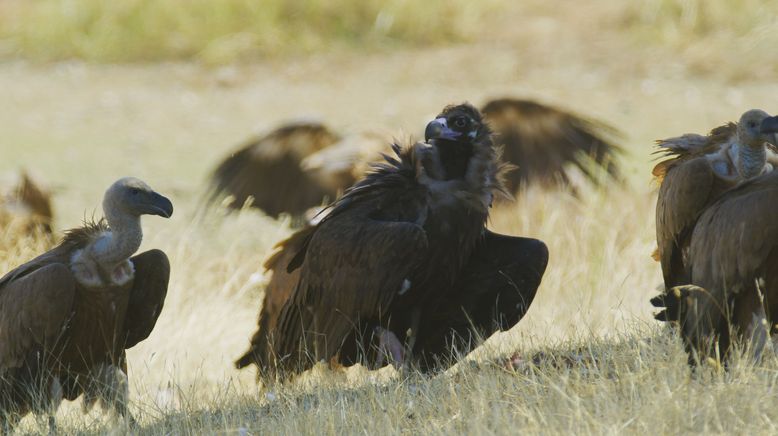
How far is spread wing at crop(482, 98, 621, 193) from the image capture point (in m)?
9.03

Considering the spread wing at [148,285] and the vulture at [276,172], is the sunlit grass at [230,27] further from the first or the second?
the spread wing at [148,285]

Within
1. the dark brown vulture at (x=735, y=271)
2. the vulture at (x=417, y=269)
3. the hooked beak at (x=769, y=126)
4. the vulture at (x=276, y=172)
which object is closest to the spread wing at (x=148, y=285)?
the vulture at (x=417, y=269)

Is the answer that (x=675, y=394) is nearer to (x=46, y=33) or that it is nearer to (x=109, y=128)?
(x=109, y=128)

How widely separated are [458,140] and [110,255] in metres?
1.58

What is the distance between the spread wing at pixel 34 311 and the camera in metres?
5.57

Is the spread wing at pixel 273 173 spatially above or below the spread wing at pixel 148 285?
above

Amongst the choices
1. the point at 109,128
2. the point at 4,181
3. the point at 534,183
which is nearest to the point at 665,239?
the point at 534,183

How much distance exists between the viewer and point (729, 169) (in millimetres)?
5473

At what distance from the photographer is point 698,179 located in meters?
5.35

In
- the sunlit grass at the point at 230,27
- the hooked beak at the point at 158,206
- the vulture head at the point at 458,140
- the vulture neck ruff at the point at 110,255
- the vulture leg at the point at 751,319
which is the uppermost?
the sunlit grass at the point at 230,27

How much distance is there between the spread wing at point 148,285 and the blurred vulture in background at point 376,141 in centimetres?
301

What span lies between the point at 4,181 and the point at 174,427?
4607 millimetres

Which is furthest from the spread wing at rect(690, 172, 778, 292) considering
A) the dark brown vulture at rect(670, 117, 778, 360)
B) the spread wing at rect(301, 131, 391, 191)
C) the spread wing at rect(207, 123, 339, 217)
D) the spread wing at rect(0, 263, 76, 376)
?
the spread wing at rect(207, 123, 339, 217)

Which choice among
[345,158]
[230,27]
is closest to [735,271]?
[345,158]
